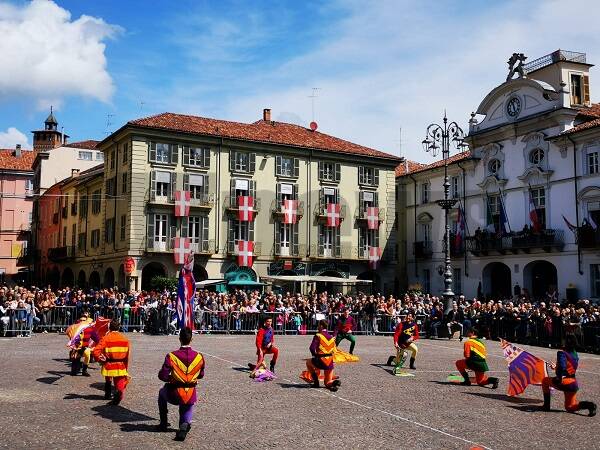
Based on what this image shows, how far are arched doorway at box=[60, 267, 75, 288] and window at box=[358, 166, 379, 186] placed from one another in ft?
88.5

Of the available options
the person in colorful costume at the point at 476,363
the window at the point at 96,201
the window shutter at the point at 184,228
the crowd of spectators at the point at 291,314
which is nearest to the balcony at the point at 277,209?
the window shutter at the point at 184,228

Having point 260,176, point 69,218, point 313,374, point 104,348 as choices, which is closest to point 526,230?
point 260,176

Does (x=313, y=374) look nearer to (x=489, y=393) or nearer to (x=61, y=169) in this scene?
(x=489, y=393)

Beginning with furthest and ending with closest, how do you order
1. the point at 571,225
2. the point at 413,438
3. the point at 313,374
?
1. the point at 571,225
2. the point at 313,374
3. the point at 413,438

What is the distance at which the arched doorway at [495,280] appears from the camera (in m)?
45.1

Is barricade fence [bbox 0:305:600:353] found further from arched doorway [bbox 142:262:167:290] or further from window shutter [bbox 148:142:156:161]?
window shutter [bbox 148:142:156:161]

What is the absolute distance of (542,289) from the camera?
4181cm

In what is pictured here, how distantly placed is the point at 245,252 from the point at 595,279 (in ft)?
74.3

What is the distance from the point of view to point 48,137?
85.0 m

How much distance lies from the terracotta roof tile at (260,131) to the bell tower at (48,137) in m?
41.6

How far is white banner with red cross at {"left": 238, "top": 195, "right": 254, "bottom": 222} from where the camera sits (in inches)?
1839

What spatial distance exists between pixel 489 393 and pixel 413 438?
535 cm

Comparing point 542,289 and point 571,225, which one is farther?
point 542,289

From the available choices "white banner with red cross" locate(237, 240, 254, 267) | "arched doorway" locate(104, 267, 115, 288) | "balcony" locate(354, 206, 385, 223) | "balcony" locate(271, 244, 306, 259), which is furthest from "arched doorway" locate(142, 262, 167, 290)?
"balcony" locate(354, 206, 385, 223)
